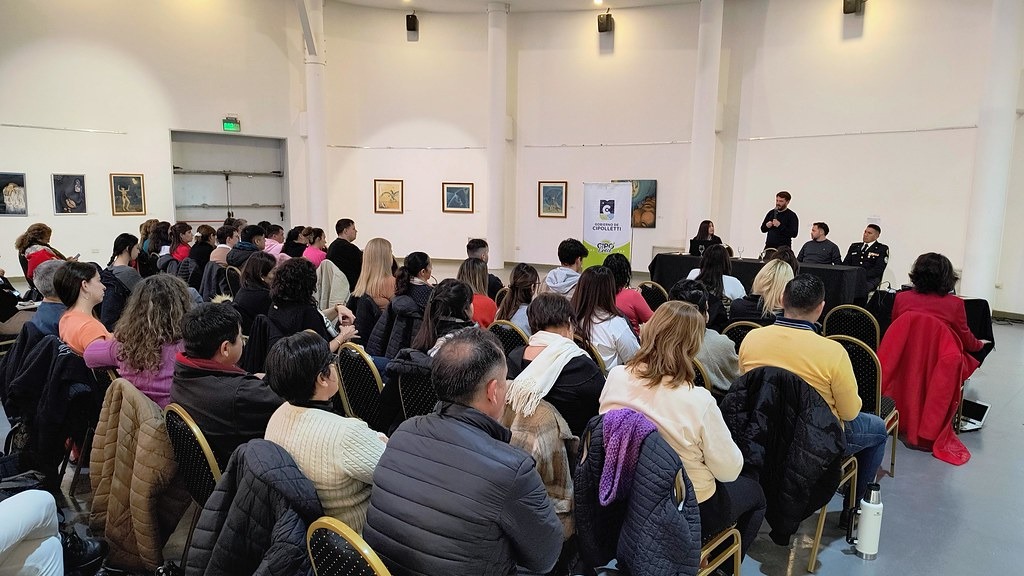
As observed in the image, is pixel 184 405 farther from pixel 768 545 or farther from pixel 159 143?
pixel 159 143

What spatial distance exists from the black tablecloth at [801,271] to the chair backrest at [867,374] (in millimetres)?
2702

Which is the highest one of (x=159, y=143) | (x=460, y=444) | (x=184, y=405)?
(x=159, y=143)

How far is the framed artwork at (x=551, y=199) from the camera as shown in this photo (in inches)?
480

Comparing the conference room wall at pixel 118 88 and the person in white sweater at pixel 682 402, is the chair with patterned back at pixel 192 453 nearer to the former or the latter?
the person in white sweater at pixel 682 402

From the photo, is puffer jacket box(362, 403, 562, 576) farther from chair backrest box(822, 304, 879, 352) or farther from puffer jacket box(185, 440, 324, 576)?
chair backrest box(822, 304, 879, 352)

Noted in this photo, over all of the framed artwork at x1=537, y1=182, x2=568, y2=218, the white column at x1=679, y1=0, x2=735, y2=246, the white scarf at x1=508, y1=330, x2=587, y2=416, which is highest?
the white column at x1=679, y1=0, x2=735, y2=246

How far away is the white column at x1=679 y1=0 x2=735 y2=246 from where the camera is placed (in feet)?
34.0

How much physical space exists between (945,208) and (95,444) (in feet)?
33.2

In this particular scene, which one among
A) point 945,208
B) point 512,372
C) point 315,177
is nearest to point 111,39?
point 315,177

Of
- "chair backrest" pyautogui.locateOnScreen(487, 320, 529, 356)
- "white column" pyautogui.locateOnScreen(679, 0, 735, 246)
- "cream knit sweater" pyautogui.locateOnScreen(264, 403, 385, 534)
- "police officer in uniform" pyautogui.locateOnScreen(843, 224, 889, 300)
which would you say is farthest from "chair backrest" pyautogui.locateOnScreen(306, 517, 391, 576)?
"white column" pyautogui.locateOnScreen(679, 0, 735, 246)

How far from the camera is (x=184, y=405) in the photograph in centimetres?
257

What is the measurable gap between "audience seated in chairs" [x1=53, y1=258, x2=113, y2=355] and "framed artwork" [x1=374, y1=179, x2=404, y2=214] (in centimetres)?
928

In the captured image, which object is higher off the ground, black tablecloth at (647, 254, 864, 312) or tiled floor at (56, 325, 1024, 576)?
black tablecloth at (647, 254, 864, 312)

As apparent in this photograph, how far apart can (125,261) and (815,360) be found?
17.6 feet
